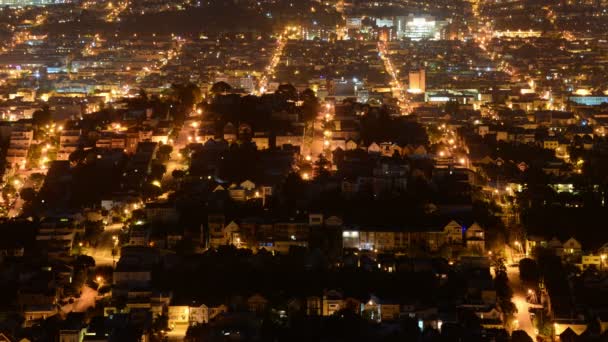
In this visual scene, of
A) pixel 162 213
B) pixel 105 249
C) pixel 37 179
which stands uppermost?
pixel 37 179

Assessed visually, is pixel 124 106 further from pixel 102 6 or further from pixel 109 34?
pixel 102 6

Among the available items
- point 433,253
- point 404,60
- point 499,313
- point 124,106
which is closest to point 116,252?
point 433,253

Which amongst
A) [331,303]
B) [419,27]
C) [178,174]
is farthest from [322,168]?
[419,27]

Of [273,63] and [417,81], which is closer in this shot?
[417,81]

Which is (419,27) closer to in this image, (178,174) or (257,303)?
(178,174)

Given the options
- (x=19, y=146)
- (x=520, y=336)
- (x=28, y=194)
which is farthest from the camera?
(x=19, y=146)

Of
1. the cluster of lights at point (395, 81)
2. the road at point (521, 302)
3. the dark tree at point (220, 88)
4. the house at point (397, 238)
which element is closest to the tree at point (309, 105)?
the dark tree at point (220, 88)

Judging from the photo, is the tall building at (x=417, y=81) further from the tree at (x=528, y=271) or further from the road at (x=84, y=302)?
the road at (x=84, y=302)
